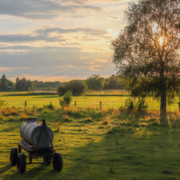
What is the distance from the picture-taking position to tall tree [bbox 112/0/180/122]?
942 inches

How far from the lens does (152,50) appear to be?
2423 cm

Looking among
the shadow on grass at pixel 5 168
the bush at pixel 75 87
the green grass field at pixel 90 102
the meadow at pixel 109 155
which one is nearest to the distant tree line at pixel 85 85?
the bush at pixel 75 87

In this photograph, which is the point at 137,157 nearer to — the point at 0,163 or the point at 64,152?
the point at 64,152

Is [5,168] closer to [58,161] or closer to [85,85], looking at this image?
[58,161]

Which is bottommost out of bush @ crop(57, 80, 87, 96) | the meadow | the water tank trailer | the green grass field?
the meadow

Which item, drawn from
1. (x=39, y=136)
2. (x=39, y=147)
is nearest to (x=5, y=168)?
(x=39, y=147)

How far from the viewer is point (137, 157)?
9.26 m

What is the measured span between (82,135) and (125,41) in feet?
46.9

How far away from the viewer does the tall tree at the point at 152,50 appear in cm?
2392

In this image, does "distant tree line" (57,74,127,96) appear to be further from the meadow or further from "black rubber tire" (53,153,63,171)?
"black rubber tire" (53,153,63,171)

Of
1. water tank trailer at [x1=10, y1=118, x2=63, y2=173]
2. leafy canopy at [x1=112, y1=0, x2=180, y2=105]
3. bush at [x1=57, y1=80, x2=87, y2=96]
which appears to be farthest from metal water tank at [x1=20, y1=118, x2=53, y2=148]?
bush at [x1=57, y1=80, x2=87, y2=96]

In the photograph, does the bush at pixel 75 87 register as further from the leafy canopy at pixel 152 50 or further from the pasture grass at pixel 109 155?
the pasture grass at pixel 109 155

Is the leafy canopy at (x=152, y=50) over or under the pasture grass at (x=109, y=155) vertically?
over

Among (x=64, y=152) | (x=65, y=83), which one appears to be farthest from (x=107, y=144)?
(x=65, y=83)
